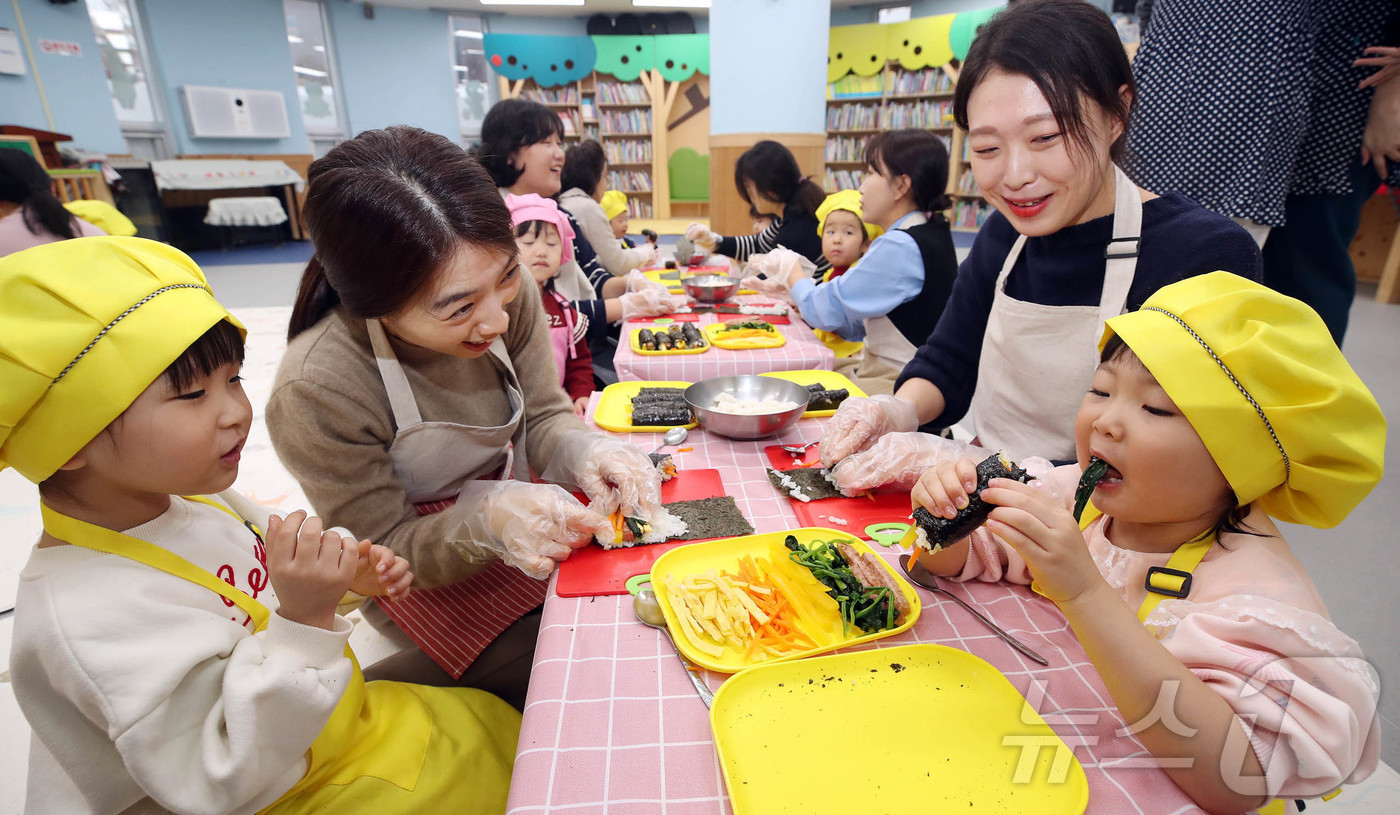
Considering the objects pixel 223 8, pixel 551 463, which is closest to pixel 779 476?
pixel 551 463

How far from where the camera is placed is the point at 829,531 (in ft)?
4.61

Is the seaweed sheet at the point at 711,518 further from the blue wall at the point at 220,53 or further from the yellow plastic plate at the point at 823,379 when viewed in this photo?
the blue wall at the point at 220,53

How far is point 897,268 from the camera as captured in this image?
2.95 meters

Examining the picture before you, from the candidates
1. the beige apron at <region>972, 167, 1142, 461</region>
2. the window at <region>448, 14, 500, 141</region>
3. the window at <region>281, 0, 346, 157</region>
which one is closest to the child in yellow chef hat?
the beige apron at <region>972, 167, 1142, 461</region>

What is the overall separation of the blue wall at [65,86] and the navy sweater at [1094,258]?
1342cm

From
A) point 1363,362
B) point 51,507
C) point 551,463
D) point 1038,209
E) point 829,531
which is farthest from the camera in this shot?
point 1363,362

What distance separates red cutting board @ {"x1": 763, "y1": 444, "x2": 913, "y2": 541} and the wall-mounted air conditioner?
1435 cm

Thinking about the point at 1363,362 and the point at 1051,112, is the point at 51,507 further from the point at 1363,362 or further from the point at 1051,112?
the point at 1363,362

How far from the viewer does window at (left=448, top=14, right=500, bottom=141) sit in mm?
13688

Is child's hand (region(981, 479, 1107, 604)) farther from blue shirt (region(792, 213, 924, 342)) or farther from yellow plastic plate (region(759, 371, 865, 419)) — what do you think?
blue shirt (region(792, 213, 924, 342))

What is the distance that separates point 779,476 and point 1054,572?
0.79 metres

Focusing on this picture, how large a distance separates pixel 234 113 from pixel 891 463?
1457 cm

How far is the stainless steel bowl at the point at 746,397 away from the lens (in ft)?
6.06

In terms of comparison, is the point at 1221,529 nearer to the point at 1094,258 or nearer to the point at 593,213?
the point at 1094,258
